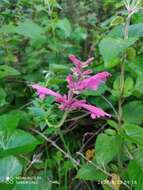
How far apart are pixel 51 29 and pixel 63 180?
666 millimetres

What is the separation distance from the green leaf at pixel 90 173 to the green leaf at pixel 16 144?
0.65 feet

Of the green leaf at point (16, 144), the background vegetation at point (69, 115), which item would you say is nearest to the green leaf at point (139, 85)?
the background vegetation at point (69, 115)

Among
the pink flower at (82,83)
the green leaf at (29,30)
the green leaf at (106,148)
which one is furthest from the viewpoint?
the green leaf at (29,30)

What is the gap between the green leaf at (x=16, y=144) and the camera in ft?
2.54

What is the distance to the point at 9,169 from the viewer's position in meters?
0.86

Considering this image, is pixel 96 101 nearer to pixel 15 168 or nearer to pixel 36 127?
pixel 36 127

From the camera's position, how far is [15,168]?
861 mm

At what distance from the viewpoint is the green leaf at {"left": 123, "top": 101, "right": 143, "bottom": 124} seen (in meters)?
1.15

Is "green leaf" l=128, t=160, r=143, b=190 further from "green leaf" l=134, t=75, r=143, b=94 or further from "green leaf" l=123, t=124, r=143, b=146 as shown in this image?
"green leaf" l=134, t=75, r=143, b=94

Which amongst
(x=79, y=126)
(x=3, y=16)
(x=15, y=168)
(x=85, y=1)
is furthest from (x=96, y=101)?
(x=85, y=1)

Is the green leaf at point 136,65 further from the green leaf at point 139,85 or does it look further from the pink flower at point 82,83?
the pink flower at point 82,83

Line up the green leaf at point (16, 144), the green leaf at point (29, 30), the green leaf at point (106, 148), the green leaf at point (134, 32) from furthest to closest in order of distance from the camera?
the green leaf at point (29, 30) → the green leaf at point (134, 32) → the green leaf at point (106, 148) → the green leaf at point (16, 144)

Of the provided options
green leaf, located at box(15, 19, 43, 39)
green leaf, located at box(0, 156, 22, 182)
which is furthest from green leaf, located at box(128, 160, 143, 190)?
green leaf, located at box(15, 19, 43, 39)

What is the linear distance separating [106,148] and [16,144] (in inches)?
10.1
